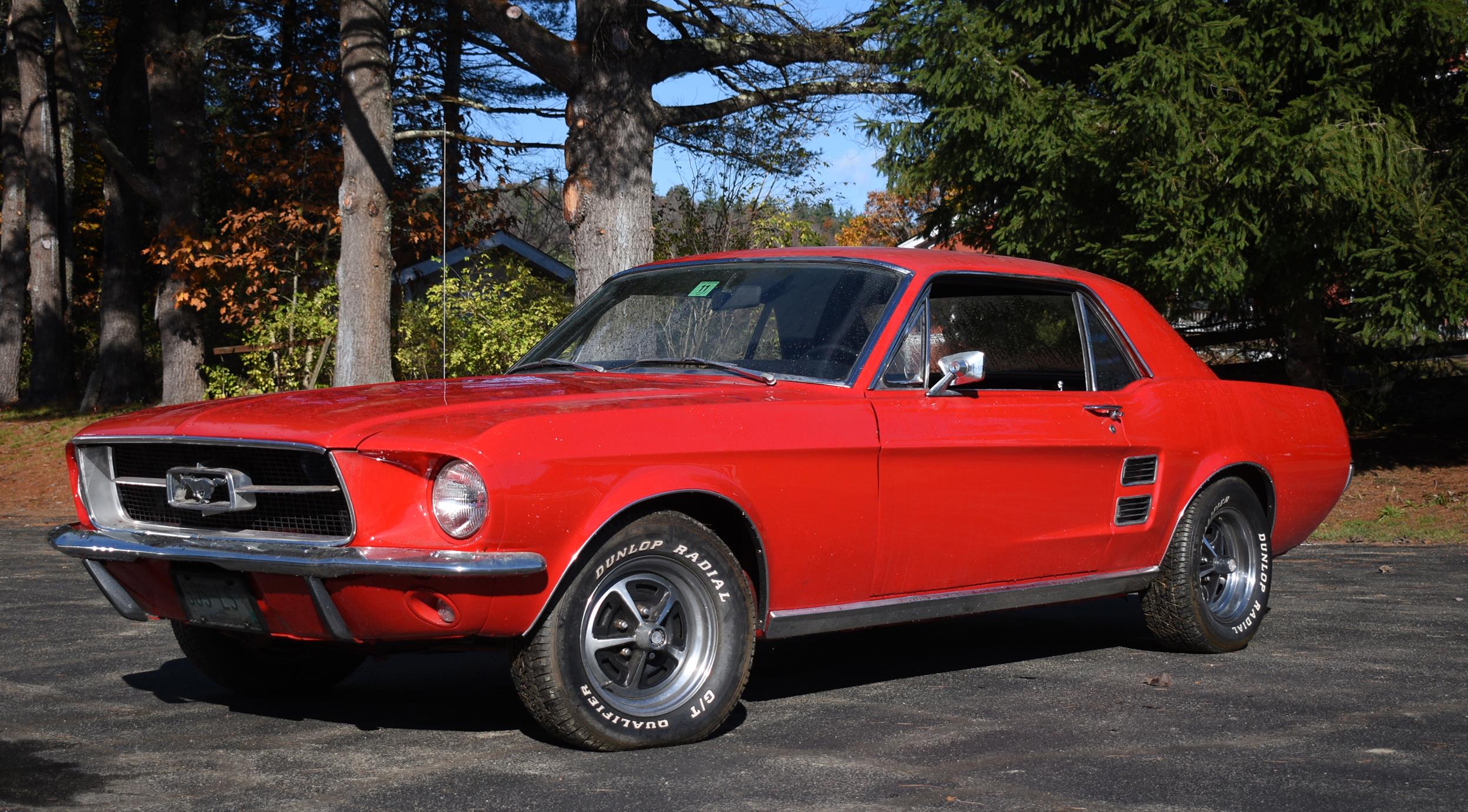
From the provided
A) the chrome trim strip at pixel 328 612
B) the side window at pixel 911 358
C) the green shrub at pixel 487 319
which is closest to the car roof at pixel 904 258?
the side window at pixel 911 358

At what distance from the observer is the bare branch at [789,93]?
1686 cm

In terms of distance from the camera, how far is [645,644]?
451 centimetres

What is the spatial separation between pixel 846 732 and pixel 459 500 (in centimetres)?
155

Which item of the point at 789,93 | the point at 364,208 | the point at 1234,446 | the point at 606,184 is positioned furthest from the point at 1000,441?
the point at 789,93

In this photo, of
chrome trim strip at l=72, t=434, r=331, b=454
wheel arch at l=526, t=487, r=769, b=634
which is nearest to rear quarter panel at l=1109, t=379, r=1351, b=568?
wheel arch at l=526, t=487, r=769, b=634

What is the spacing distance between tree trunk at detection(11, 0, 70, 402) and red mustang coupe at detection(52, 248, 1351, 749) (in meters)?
26.6

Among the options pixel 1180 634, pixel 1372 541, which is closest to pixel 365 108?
pixel 1372 541

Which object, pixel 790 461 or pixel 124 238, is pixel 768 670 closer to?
pixel 790 461

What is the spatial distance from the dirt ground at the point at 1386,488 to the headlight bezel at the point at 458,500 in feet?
32.7

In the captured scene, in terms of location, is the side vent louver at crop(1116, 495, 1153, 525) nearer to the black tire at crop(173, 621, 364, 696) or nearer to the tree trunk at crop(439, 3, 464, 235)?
the black tire at crop(173, 621, 364, 696)

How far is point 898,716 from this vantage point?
5113mm

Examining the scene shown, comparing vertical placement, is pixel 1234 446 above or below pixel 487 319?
below

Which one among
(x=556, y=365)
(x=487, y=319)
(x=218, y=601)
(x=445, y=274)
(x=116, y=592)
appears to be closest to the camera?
(x=218, y=601)

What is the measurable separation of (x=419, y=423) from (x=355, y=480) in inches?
10.0
